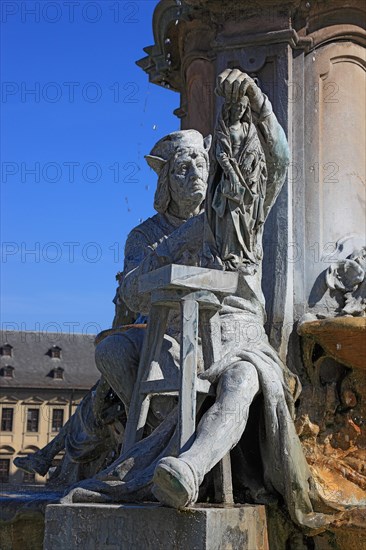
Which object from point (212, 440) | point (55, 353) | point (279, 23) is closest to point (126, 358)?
point (212, 440)

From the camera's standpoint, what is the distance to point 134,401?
215 inches

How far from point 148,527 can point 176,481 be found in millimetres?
325

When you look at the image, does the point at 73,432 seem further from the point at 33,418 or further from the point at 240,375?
the point at 33,418

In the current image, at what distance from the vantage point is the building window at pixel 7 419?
51781 mm

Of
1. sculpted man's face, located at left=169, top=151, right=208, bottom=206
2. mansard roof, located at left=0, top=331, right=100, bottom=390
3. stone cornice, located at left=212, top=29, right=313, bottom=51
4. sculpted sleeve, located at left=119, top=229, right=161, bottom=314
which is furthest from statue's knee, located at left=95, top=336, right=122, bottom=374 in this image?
mansard roof, located at left=0, top=331, right=100, bottom=390

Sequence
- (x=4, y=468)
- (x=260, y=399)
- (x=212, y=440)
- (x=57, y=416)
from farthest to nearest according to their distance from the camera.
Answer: (x=4, y=468) < (x=57, y=416) < (x=260, y=399) < (x=212, y=440)

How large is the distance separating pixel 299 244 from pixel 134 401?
249 centimetres

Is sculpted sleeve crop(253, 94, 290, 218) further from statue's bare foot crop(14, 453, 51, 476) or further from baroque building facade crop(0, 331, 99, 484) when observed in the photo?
baroque building facade crop(0, 331, 99, 484)

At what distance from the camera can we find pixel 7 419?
51969mm

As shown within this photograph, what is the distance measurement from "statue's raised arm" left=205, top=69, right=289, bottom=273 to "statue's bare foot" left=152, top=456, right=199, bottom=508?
5.22 ft

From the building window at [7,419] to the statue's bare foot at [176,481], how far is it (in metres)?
48.6

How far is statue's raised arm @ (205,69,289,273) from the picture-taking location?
18.8 ft

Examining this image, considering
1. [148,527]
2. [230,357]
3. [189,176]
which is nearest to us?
[148,527]

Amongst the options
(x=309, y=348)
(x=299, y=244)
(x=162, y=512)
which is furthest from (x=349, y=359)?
(x=162, y=512)
